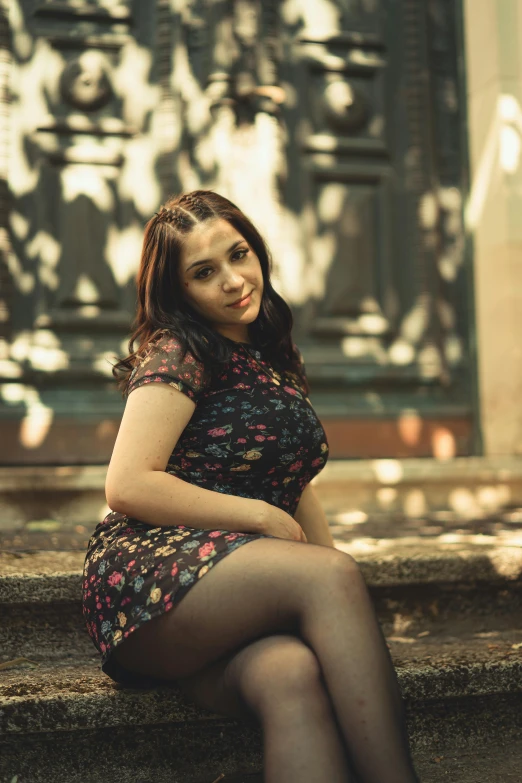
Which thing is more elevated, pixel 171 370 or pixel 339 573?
pixel 171 370

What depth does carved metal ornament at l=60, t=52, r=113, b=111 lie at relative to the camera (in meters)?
4.17

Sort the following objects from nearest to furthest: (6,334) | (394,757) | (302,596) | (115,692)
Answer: (394,757), (302,596), (115,692), (6,334)

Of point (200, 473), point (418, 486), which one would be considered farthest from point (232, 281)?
point (418, 486)

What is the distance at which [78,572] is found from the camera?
7.51ft

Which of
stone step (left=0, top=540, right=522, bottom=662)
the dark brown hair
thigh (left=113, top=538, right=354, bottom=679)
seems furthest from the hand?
stone step (left=0, top=540, right=522, bottom=662)

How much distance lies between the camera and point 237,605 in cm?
175

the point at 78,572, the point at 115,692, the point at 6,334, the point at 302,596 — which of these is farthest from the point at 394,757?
the point at 6,334

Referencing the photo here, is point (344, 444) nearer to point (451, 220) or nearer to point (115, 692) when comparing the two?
point (451, 220)

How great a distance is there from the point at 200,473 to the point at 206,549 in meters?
0.28

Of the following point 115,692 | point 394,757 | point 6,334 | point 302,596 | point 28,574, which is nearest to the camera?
point 394,757

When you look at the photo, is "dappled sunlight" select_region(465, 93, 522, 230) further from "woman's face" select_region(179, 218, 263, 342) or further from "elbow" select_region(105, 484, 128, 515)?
"elbow" select_region(105, 484, 128, 515)

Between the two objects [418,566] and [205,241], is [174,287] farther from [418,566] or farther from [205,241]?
[418,566]

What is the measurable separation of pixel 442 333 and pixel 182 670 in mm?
2953

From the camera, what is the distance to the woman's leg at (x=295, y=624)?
1654 millimetres
